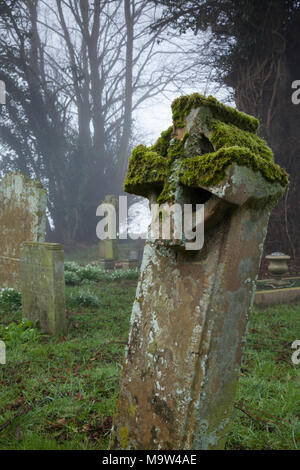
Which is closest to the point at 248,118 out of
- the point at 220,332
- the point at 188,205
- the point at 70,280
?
the point at 188,205

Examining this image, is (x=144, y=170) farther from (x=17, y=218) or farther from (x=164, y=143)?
(x=17, y=218)

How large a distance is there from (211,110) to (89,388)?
2448 mm

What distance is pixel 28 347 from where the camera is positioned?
3.98m

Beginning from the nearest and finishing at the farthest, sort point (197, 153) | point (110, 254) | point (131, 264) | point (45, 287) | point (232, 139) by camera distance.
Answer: point (232, 139)
point (197, 153)
point (45, 287)
point (131, 264)
point (110, 254)

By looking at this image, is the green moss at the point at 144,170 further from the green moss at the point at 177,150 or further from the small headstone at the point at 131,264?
the small headstone at the point at 131,264

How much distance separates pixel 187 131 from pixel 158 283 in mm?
823

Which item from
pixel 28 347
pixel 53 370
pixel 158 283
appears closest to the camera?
pixel 158 283

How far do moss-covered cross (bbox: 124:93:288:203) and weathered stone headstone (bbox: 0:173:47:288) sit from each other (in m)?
4.62

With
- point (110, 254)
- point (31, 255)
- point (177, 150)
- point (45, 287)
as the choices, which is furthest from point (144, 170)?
point (110, 254)

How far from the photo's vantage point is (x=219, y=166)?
1.51 meters

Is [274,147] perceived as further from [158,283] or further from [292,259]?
[158,283]

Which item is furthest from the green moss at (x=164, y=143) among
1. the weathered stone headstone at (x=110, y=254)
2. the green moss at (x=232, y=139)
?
the weathered stone headstone at (x=110, y=254)

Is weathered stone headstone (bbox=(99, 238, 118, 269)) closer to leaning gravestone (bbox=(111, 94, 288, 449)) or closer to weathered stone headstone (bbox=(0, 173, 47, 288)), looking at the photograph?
weathered stone headstone (bbox=(0, 173, 47, 288))
